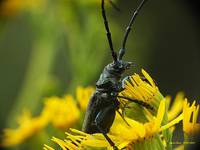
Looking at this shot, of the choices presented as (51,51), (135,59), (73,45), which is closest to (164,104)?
(73,45)

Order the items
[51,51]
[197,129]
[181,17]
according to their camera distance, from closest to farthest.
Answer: [197,129]
[51,51]
[181,17]

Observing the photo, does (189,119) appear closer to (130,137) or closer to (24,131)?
(130,137)

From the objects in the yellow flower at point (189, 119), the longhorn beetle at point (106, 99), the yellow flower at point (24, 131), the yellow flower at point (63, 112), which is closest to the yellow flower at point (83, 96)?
the yellow flower at point (63, 112)

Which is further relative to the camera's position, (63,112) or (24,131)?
(24,131)

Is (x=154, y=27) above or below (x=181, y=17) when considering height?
below

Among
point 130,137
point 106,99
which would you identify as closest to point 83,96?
point 106,99

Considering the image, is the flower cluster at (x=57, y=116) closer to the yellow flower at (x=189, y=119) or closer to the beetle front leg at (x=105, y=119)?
the beetle front leg at (x=105, y=119)

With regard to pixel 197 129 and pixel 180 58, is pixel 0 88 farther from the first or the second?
pixel 197 129
